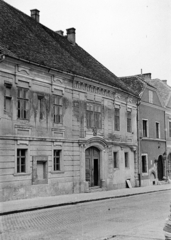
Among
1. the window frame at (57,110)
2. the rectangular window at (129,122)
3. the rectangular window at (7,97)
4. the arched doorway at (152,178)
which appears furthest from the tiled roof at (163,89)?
the rectangular window at (7,97)

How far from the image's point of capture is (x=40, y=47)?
21.0 m

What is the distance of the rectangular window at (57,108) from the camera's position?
1998cm

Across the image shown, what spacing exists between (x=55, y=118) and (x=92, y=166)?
5.01m

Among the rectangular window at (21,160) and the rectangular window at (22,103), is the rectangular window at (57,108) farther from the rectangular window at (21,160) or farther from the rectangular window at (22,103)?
the rectangular window at (21,160)

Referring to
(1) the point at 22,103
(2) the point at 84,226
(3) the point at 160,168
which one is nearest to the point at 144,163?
(3) the point at 160,168

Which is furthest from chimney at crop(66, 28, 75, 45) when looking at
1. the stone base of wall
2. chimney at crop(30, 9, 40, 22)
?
the stone base of wall

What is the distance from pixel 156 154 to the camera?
32.4 m

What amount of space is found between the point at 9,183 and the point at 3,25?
8.72m

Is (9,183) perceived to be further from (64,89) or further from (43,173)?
(64,89)

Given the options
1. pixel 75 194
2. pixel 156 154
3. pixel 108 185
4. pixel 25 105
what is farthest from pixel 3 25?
pixel 156 154

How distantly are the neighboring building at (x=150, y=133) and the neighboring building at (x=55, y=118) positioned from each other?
80.7 inches

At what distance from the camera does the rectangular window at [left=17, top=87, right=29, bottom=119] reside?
17625 mm

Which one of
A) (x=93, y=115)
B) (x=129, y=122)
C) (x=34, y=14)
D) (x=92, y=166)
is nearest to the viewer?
(x=92, y=166)

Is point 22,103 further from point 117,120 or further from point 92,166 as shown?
point 117,120
